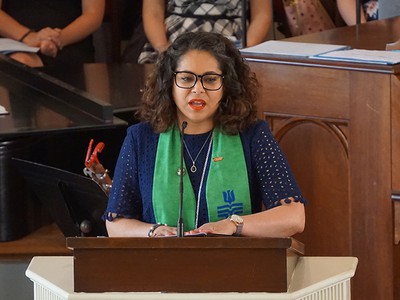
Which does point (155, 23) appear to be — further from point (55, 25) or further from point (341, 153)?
point (341, 153)

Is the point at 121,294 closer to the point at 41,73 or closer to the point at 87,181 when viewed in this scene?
the point at 87,181

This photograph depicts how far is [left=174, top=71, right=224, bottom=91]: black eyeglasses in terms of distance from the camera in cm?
252

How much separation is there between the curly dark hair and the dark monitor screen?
2.20ft

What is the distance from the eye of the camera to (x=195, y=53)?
256 cm

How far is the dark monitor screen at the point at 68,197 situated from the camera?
3.29m

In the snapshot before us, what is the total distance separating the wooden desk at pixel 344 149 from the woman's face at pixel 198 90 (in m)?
0.61

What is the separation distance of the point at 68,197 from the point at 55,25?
74.7 inches

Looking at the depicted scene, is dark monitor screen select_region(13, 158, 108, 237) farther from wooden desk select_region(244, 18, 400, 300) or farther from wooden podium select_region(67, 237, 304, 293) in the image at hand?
wooden podium select_region(67, 237, 304, 293)

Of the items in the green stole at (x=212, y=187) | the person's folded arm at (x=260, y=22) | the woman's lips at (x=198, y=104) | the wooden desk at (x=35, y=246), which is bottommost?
the wooden desk at (x=35, y=246)

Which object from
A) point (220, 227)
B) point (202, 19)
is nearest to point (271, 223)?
point (220, 227)

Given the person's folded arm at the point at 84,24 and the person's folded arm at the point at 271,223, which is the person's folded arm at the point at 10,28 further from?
the person's folded arm at the point at 271,223

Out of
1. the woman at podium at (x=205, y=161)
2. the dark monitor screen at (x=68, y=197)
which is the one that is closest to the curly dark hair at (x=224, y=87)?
the woman at podium at (x=205, y=161)

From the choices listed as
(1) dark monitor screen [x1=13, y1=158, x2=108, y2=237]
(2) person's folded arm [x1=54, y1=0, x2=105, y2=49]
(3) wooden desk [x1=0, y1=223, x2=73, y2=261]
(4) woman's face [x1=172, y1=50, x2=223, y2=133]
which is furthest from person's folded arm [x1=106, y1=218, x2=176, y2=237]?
(2) person's folded arm [x1=54, y1=0, x2=105, y2=49]

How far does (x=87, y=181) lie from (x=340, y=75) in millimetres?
755
